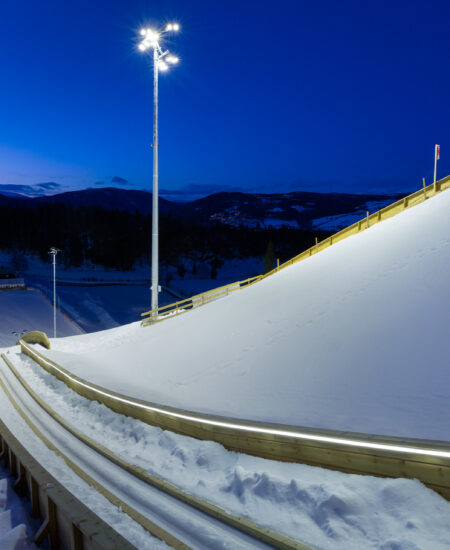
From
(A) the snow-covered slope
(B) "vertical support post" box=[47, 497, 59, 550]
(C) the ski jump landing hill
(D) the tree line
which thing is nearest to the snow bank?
(B) "vertical support post" box=[47, 497, 59, 550]

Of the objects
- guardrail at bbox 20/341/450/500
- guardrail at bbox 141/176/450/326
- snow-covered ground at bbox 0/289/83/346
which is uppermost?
guardrail at bbox 141/176/450/326

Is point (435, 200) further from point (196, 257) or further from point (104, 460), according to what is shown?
point (196, 257)

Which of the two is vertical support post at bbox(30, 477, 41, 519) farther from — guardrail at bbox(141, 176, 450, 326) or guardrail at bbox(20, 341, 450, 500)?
guardrail at bbox(141, 176, 450, 326)

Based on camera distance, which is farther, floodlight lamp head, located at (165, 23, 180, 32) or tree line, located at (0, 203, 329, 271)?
tree line, located at (0, 203, 329, 271)

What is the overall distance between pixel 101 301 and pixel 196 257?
4519 cm

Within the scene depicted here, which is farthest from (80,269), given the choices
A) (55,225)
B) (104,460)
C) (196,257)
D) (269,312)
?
(104,460)

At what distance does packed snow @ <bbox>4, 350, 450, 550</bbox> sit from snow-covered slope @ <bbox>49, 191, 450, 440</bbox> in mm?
1684

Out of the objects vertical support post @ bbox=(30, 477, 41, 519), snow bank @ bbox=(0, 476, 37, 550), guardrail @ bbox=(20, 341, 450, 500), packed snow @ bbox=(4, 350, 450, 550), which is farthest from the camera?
vertical support post @ bbox=(30, 477, 41, 519)

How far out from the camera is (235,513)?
4.50 metres

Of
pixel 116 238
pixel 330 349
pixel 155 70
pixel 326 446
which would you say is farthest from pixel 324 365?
pixel 116 238

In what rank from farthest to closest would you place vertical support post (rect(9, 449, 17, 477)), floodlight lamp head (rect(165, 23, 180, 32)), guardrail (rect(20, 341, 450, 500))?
floodlight lamp head (rect(165, 23, 180, 32))
vertical support post (rect(9, 449, 17, 477))
guardrail (rect(20, 341, 450, 500))

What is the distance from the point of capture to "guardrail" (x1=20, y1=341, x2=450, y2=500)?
396 centimetres

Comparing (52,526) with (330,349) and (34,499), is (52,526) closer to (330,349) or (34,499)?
(34,499)

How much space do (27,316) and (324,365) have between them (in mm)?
33319
